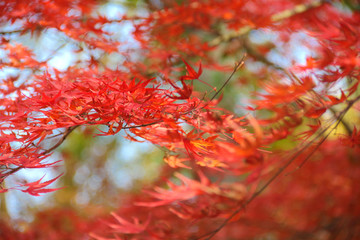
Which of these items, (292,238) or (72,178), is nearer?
(292,238)

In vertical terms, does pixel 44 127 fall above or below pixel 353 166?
below

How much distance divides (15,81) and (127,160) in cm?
279

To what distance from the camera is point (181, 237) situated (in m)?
0.92

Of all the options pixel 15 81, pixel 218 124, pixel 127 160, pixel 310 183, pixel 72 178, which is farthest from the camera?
pixel 127 160

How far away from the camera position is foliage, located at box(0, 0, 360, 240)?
24.4 inches

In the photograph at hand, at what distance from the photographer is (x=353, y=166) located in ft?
5.61

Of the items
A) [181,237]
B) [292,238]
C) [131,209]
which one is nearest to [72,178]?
[131,209]

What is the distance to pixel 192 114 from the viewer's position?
2.20 ft

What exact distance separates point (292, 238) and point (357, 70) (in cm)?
115

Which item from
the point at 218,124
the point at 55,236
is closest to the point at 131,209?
the point at 55,236

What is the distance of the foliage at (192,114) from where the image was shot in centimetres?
62

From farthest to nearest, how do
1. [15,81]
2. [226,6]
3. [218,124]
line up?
1. [226,6]
2. [15,81]
3. [218,124]

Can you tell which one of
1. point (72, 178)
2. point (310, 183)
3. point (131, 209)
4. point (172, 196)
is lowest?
point (172, 196)

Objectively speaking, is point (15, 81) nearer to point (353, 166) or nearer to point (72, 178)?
point (353, 166)
